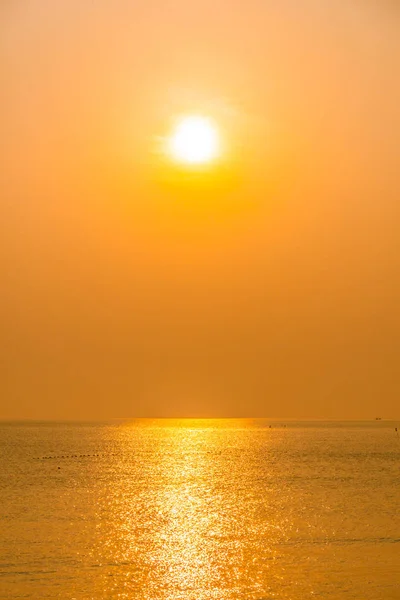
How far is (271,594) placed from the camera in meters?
38.3

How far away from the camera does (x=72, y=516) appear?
63656 mm

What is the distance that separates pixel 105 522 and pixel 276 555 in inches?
691

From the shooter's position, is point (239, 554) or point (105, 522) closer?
point (239, 554)

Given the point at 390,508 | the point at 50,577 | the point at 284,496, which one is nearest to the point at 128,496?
the point at 284,496

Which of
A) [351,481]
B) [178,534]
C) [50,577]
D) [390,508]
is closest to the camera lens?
[50,577]

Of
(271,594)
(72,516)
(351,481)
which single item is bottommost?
(271,594)

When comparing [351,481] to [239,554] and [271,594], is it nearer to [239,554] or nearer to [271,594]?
[239,554]

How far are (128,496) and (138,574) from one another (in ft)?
127

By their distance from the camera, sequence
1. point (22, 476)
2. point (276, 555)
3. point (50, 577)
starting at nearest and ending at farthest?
1. point (50, 577)
2. point (276, 555)
3. point (22, 476)

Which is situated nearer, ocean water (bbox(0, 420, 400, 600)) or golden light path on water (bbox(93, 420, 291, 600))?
ocean water (bbox(0, 420, 400, 600))

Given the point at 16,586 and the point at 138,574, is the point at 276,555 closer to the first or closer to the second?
the point at 138,574

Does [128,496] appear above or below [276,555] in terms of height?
above

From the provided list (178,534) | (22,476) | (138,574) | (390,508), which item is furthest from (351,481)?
(138,574)

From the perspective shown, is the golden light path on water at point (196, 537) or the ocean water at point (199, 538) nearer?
the ocean water at point (199, 538)
